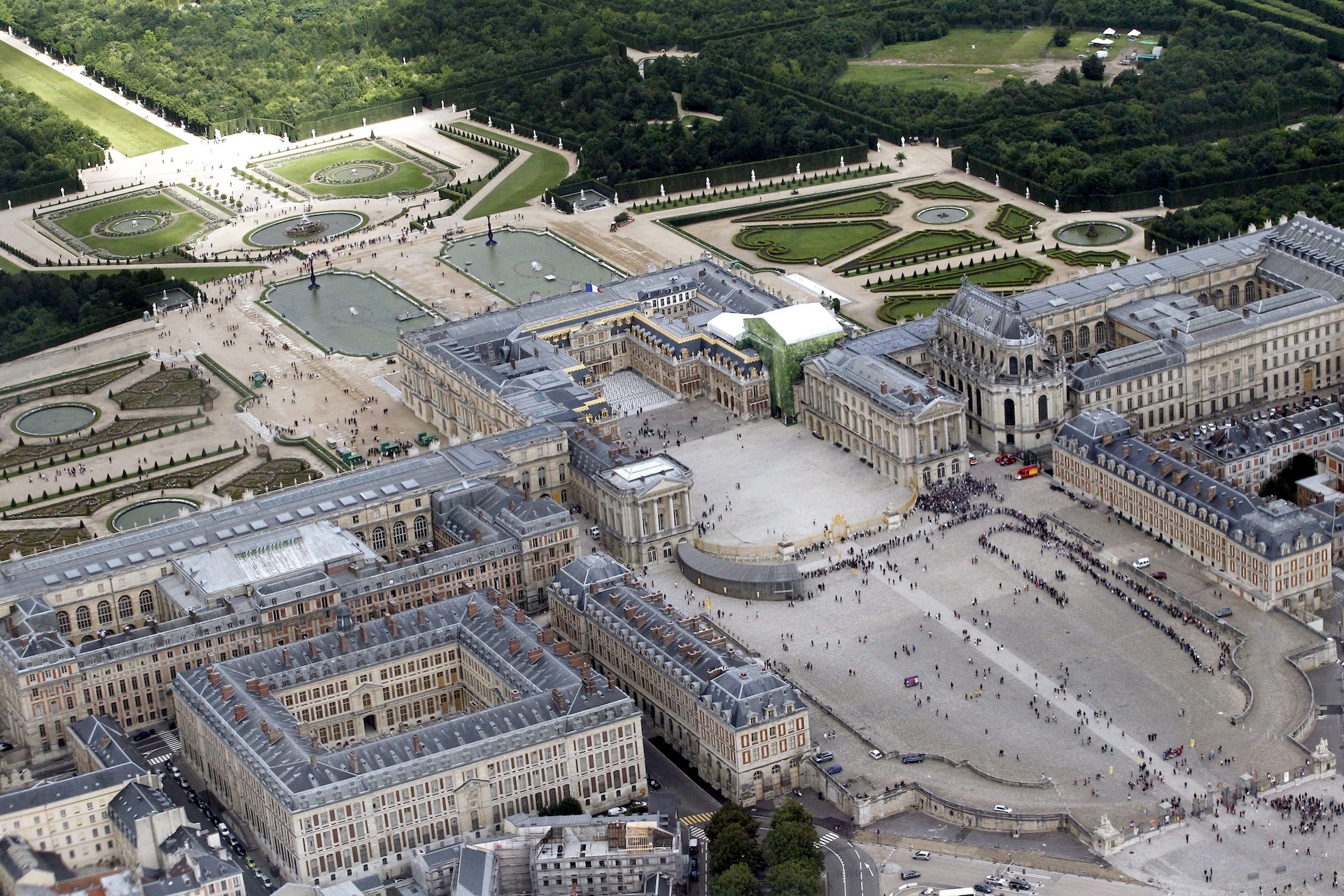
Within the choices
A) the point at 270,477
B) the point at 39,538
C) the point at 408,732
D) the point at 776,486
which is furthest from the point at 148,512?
the point at 408,732

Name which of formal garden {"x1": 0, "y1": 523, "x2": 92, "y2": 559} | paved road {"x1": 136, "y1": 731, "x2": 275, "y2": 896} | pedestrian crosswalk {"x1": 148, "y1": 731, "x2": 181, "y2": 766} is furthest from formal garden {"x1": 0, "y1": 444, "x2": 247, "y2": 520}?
paved road {"x1": 136, "y1": 731, "x2": 275, "y2": 896}

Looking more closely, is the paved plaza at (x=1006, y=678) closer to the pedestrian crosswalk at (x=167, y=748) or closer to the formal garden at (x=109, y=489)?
the pedestrian crosswalk at (x=167, y=748)

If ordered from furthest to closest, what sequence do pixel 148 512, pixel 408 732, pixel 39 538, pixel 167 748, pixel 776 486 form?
pixel 148 512 < pixel 776 486 < pixel 39 538 < pixel 167 748 < pixel 408 732

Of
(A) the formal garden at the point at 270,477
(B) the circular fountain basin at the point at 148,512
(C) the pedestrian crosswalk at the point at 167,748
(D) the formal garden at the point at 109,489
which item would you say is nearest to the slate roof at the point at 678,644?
(C) the pedestrian crosswalk at the point at 167,748

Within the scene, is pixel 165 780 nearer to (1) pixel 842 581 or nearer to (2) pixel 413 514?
(2) pixel 413 514

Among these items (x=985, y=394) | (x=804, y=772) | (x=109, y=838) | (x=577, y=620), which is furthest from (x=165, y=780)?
(x=985, y=394)

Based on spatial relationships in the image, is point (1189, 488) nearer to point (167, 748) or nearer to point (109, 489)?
point (167, 748)

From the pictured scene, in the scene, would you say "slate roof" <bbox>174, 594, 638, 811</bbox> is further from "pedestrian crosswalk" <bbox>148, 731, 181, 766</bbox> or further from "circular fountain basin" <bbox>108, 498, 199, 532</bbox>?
"circular fountain basin" <bbox>108, 498, 199, 532</bbox>
